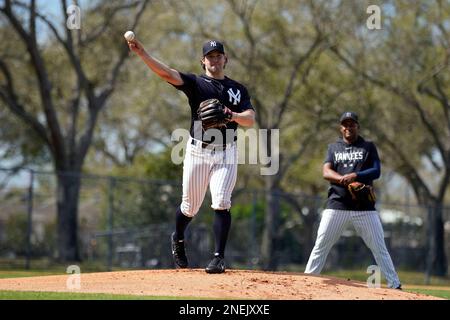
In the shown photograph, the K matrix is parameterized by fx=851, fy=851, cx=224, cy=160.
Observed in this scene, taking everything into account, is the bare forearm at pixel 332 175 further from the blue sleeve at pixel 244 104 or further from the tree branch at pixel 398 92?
the tree branch at pixel 398 92

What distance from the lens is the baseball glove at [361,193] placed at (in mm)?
10188

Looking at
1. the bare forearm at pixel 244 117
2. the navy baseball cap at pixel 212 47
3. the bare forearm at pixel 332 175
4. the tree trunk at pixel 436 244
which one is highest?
the navy baseball cap at pixel 212 47

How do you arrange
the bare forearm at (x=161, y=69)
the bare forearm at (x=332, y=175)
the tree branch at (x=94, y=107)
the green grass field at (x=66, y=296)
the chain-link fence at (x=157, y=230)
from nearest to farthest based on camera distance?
the green grass field at (x=66, y=296), the bare forearm at (x=161, y=69), the bare forearm at (x=332, y=175), the chain-link fence at (x=157, y=230), the tree branch at (x=94, y=107)

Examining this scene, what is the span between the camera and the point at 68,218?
22.2m

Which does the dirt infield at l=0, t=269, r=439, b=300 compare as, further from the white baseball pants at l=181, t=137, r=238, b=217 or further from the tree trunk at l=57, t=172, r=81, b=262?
the tree trunk at l=57, t=172, r=81, b=262

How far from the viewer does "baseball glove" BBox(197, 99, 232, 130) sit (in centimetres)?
852

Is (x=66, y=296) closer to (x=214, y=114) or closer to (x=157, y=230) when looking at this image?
(x=214, y=114)

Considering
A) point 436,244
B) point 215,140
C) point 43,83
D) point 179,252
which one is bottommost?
point 436,244

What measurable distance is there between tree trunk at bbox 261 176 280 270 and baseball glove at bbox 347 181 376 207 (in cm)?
1300

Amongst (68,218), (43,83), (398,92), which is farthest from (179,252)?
(398,92)

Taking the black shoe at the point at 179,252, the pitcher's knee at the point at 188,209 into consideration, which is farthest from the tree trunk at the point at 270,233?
the pitcher's knee at the point at 188,209

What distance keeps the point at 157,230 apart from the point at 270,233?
4.42 m

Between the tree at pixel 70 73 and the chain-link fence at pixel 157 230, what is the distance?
2.36ft
